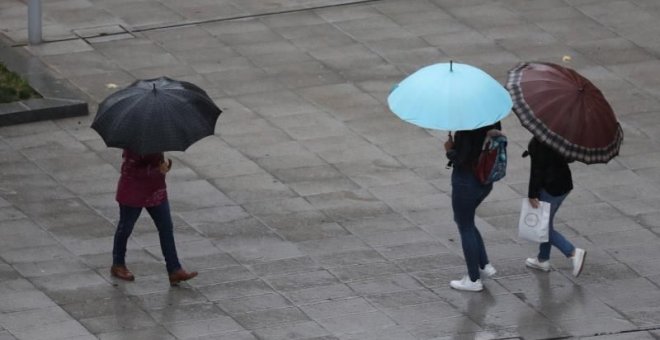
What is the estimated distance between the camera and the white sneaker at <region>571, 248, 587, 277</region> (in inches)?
419

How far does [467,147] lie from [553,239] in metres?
1.15

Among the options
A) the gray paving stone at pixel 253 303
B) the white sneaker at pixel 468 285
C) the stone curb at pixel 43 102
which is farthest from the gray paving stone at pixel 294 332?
the stone curb at pixel 43 102

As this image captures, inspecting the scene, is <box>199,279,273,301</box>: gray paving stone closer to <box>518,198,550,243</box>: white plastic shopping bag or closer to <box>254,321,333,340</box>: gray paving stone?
<box>254,321,333,340</box>: gray paving stone

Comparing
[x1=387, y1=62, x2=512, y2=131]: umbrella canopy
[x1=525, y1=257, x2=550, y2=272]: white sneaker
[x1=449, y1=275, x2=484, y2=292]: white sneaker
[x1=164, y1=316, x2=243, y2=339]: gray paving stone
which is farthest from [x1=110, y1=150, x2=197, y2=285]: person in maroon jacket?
[x1=525, y1=257, x2=550, y2=272]: white sneaker

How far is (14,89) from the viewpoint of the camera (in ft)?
46.8

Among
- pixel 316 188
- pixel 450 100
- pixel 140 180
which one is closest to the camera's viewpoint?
pixel 450 100

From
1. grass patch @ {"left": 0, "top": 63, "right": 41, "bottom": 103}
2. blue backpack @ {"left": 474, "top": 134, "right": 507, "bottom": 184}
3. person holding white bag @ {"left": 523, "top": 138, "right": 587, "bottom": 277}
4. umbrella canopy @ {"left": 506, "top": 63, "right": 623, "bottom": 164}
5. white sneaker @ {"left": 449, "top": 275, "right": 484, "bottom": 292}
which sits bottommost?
grass patch @ {"left": 0, "top": 63, "right": 41, "bottom": 103}

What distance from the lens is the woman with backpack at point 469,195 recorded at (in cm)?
1005

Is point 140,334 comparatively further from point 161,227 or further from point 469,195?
point 469,195

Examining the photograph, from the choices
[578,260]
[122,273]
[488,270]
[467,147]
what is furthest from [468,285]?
[122,273]

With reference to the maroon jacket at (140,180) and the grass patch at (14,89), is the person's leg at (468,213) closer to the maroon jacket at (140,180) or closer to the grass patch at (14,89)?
the maroon jacket at (140,180)

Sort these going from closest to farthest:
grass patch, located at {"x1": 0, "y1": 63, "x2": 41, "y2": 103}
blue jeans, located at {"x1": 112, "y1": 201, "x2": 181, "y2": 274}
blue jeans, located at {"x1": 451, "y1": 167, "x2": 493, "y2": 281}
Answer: blue jeans, located at {"x1": 451, "y1": 167, "x2": 493, "y2": 281}, blue jeans, located at {"x1": 112, "y1": 201, "x2": 181, "y2": 274}, grass patch, located at {"x1": 0, "y1": 63, "x2": 41, "y2": 103}

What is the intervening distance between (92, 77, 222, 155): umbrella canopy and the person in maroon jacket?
28 centimetres

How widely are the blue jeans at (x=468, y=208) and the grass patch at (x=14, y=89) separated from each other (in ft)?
17.8
